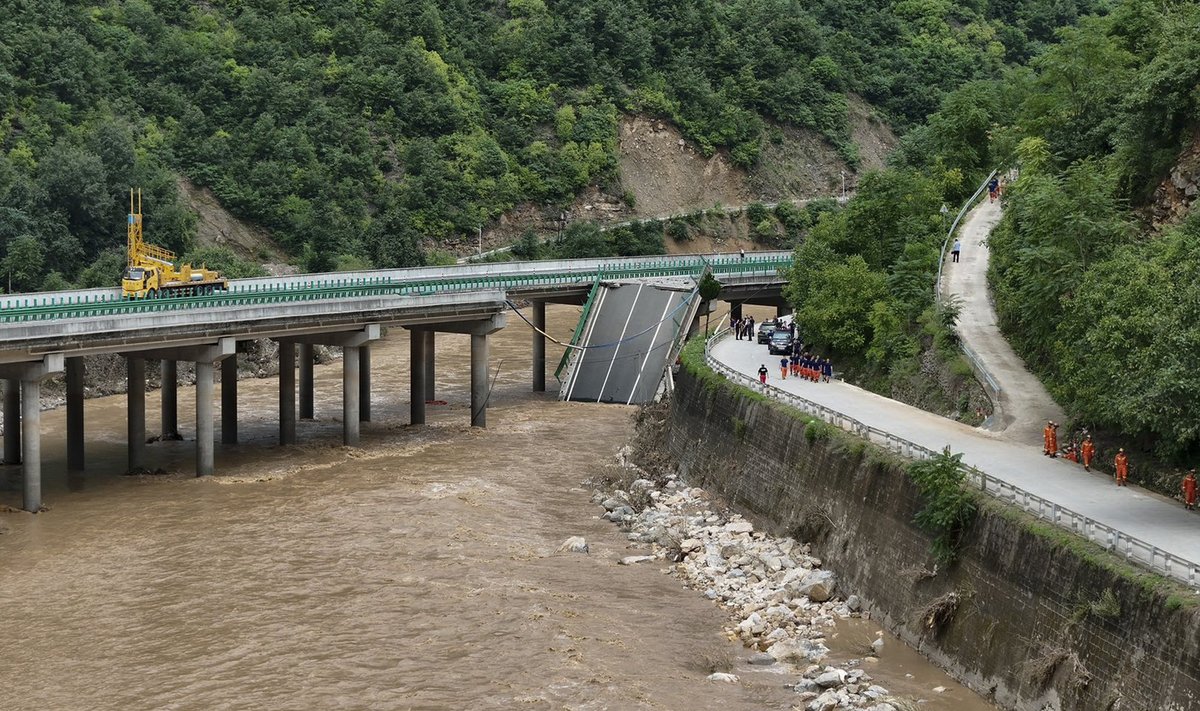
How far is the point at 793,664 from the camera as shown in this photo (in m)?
34.9

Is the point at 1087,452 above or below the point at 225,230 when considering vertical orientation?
below

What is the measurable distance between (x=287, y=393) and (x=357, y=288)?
629cm

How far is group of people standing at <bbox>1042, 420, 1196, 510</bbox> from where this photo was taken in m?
34.2

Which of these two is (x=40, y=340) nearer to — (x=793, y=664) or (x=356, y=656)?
(x=356, y=656)

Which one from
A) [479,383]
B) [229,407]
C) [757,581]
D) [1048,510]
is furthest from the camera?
[479,383]

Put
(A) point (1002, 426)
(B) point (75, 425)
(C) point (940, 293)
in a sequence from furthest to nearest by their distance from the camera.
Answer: (C) point (940, 293), (B) point (75, 425), (A) point (1002, 426)

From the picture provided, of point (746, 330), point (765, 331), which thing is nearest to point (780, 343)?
point (765, 331)

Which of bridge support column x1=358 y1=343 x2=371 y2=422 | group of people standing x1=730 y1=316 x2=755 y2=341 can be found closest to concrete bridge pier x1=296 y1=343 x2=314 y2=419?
bridge support column x1=358 y1=343 x2=371 y2=422

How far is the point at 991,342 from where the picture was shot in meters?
53.2

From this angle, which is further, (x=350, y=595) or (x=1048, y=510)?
(x=350, y=595)

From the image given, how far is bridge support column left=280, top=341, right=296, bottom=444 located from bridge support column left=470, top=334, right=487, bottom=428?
9.32 meters

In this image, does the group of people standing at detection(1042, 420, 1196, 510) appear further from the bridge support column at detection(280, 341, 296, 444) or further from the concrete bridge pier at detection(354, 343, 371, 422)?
the concrete bridge pier at detection(354, 343, 371, 422)

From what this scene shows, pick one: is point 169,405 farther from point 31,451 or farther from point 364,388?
point 31,451

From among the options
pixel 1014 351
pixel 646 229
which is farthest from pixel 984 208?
pixel 646 229
